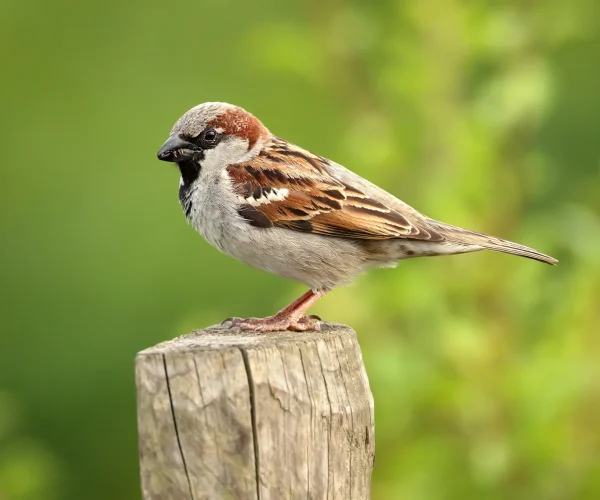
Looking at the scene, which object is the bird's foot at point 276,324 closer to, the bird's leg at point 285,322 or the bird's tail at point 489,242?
the bird's leg at point 285,322

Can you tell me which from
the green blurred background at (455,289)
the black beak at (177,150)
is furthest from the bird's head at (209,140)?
the green blurred background at (455,289)

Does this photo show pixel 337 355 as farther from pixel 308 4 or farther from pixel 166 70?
pixel 166 70

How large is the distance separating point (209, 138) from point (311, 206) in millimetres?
466

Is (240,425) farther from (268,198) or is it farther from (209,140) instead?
(209,140)

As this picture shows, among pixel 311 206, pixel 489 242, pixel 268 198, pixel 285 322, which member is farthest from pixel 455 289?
pixel 285 322

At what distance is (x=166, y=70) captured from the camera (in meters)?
7.26

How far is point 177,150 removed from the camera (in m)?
3.84

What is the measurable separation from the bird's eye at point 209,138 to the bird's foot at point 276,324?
727 mm

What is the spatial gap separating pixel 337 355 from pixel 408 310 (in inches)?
53.5

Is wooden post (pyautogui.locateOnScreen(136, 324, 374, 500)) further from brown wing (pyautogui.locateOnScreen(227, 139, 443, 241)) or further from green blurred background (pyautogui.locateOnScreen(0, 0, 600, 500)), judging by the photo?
green blurred background (pyautogui.locateOnScreen(0, 0, 600, 500))

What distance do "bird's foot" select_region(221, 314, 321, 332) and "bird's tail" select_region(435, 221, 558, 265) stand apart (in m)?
0.66

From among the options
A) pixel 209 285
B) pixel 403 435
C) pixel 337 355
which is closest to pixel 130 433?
pixel 209 285

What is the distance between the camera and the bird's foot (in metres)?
3.30

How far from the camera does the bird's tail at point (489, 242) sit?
377cm
